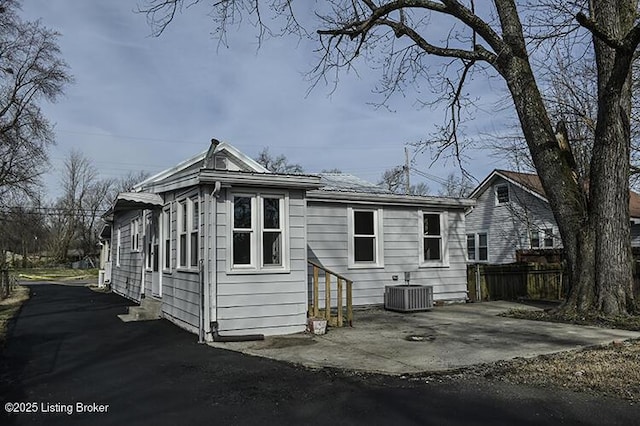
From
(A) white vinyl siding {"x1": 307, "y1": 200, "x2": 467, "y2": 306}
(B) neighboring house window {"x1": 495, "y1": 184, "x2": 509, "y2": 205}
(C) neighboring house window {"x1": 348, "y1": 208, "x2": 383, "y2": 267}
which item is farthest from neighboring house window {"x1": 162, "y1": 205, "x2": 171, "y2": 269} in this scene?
(B) neighboring house window {"x1": 495, "y1": 184, "x2": 509, "y2": 205}

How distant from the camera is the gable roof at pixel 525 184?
22953 mm

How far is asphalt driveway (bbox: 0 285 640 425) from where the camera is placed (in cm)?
450

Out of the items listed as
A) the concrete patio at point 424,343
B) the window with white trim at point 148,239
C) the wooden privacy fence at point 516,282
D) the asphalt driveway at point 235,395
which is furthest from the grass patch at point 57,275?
the concrete patio at point 424,343

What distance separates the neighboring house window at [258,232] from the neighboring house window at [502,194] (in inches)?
761

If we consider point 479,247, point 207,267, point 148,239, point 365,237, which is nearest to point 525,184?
point 479,247

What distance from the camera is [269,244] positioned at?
9.18m

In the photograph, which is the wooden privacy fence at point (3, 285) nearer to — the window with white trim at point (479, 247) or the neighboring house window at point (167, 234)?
the neighboring house window at point (167, 234)

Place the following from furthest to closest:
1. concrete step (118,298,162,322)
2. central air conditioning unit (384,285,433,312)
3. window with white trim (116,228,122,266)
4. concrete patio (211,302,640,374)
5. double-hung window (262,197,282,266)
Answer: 1. window with white trim (116,228,122,266)
2. central air conditioning unit (384,285,433,312)
3. concrete step (118,298,162,322)
4. double-hung window (262,197,282,266)
5. concrete patio (211,302,640,374)

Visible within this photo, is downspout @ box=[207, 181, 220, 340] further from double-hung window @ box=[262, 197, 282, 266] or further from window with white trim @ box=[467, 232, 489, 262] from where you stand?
window with white trim @ box=[467, 232, 489, 262]

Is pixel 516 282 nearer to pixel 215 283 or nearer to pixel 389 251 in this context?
pixel 389 251

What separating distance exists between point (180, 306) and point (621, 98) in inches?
394

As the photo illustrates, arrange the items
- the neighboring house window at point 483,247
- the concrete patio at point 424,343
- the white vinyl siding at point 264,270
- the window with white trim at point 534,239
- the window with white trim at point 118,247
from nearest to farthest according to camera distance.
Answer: the concrete patio at point 424,343, the white vinyl siding at point 264,270, the window with white trim at point 118,247, the window with white trim at point 534,239, the neighboring house window at point 483,247

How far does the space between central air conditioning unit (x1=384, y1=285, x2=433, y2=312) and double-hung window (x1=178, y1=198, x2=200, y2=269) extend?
5.04 meters

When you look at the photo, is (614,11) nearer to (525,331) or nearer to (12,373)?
(525,331)
